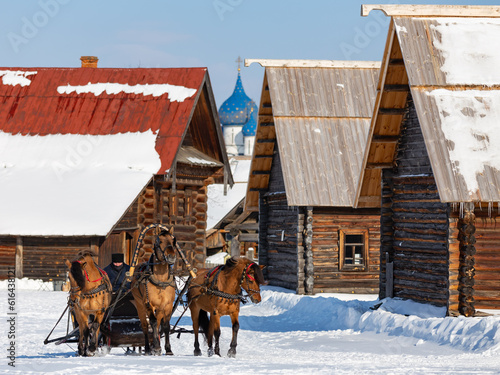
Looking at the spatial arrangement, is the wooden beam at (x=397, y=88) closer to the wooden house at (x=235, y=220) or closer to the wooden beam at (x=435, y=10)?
the wooden beam at (x=435, y=10)

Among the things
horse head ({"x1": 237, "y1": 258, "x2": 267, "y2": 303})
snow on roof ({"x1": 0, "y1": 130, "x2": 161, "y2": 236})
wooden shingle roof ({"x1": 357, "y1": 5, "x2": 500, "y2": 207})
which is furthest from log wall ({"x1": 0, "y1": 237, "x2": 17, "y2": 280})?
horse head ({"x1": 237, "y1": 258, "x2": 267, "y2": 303})

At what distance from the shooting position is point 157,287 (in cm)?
1291

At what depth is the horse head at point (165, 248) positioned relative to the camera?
12703 mm

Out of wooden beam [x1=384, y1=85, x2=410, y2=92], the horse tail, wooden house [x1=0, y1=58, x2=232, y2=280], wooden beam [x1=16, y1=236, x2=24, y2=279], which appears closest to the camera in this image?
the horse tail

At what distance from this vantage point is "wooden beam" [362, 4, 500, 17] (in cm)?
1814

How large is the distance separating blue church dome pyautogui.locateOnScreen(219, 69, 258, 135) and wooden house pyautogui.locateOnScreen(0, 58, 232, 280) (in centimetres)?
7569

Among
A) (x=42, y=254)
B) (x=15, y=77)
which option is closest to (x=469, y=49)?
(x=42, y=254)

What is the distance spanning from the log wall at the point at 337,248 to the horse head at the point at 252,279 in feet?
41.0

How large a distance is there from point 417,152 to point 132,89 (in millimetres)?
16161

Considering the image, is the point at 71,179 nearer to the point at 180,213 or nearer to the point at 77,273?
the point at 180,213

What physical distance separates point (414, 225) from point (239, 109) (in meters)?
95.1

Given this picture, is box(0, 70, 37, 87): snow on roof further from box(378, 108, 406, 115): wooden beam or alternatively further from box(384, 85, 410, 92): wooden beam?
box(384, 85, 410, 92): wooden beam

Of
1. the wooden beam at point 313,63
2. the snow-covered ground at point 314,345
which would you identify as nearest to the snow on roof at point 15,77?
the wooden beam at point 313,63

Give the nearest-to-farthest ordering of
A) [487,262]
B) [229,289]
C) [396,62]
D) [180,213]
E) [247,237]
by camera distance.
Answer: [229,289] < [487,262] < [396,62] < [180,213] < [247,237]
